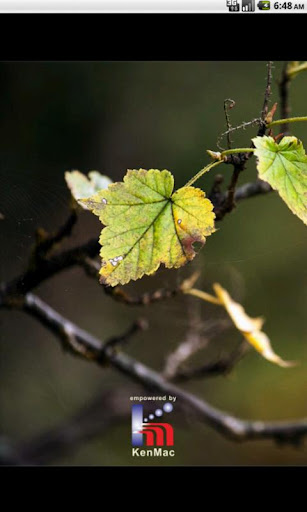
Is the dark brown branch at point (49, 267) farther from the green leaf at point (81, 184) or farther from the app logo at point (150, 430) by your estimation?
the app logo at point (150, 430)

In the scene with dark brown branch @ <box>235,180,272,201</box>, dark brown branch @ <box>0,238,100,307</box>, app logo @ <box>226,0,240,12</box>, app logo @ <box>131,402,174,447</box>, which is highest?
app logo @ <box>226,0,240,12</box>

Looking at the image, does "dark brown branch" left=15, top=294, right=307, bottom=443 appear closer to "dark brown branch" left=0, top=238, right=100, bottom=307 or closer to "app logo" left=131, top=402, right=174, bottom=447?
"app logo" left=131, top=402, right=174, bottom=447

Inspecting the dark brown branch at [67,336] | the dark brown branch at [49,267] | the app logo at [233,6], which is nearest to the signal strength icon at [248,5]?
the app logo at [233,6]

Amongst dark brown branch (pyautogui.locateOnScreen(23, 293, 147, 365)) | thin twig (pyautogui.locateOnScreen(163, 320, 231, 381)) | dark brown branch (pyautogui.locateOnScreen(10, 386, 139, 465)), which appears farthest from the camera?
dark brown branch (pyautogui.locateOnScreen(10, 386, 139, 465))

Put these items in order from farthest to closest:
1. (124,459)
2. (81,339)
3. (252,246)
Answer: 1. (252,246)
2. (124,459)
3. (81,339)

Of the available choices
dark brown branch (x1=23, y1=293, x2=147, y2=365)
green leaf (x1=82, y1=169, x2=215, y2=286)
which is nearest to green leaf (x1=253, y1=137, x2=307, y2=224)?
green leaf (x1=82, y1=169, x2=215, y2=286)

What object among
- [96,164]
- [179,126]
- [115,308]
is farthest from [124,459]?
Answer: [179,126]
